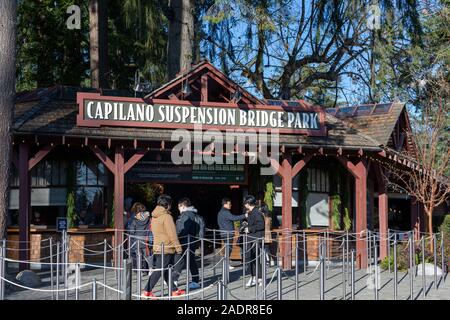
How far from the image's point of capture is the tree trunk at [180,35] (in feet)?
74.0

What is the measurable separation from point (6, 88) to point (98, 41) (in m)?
12.4

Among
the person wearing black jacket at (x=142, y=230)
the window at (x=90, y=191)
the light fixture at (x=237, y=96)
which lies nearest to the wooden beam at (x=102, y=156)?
the window at (x=90, y=191)

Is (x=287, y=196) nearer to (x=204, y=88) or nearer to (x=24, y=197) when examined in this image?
(x=204, y=88)

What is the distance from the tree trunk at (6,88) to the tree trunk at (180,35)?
27.3ft

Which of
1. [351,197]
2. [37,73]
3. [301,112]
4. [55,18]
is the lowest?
[351,197]

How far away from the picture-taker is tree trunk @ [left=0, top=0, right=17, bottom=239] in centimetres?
1444

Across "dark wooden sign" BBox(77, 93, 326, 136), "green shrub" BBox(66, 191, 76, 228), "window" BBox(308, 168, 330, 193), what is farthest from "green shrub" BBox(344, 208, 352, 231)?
"green shrub" BBox(66, 191, 76, 228)

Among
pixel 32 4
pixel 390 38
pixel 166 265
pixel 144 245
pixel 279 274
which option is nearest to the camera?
pixel 279 274

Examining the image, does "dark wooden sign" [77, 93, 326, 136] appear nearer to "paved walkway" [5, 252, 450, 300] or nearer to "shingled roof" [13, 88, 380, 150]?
"shingled roof" [13, 88, 380, 150]

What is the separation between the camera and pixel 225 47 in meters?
27.2

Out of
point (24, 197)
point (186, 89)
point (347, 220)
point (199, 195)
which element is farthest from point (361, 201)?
point (24, 197)

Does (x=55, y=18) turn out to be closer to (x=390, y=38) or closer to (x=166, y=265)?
(x=390, y=38)

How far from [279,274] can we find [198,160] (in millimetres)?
9821
